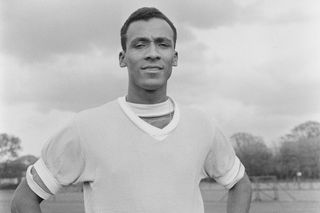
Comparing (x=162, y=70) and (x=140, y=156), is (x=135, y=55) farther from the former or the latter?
(x=140, y=156)

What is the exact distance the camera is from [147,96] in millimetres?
2398

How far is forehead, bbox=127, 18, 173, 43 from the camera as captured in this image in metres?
2.39

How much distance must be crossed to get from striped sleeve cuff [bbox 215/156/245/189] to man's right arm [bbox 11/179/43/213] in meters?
0.81

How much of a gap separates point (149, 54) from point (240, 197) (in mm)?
797

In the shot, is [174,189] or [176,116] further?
[176,116]

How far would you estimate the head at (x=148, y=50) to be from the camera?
2.35 m

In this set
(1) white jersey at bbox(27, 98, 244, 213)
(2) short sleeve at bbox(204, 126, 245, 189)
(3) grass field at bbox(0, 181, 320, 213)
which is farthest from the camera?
(3) grass field at bbox(0, 181, 320, 213)

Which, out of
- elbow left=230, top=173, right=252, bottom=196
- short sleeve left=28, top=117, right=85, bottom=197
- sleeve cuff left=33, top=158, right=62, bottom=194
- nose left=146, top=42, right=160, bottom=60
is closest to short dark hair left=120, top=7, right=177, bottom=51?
nose left=146, top=42, right=160, bottom=60

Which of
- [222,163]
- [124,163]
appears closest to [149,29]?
[124,163]

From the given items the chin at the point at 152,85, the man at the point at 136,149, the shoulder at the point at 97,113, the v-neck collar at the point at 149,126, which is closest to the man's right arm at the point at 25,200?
the man at the point at 136,149

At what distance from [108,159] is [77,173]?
14 cm

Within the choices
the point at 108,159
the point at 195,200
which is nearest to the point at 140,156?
the point at 108,159

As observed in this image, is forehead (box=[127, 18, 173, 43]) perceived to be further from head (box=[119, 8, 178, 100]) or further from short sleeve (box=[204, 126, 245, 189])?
short sleeve (box=[204, 126, 245, 189])

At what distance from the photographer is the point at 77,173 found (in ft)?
7.59
